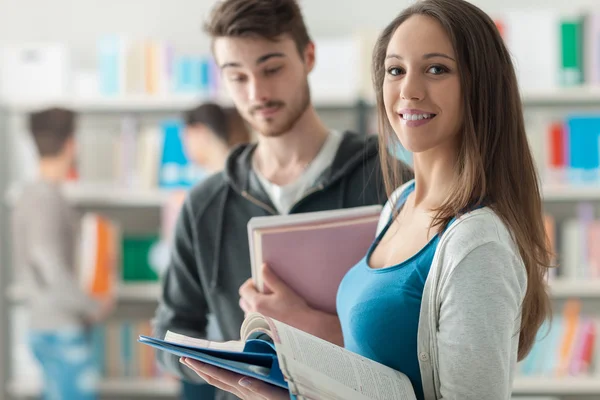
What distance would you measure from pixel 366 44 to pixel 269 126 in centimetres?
219

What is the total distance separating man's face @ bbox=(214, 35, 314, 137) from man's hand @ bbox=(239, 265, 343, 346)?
33 centimetres

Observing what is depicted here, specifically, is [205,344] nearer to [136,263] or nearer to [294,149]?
[294,149]

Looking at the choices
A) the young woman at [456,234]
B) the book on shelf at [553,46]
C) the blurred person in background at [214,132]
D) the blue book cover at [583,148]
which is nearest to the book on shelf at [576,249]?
the blue book cover at [583,148]

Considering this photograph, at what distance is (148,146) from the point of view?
3693 mm

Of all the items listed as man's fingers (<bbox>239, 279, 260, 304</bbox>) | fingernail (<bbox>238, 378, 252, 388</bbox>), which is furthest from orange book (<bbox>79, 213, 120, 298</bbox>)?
fingernail (<bbox>238, 378, 252, 388</bbox>)

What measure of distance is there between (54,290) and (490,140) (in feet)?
9.16

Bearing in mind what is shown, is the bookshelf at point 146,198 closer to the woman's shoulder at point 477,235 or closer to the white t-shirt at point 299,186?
the white t-shirt at point 299,186

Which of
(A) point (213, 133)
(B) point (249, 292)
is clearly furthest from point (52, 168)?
(B) point (249, 292)

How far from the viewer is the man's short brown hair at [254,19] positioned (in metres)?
1.47

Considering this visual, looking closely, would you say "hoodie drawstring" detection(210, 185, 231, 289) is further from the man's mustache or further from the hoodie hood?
the man's mustache

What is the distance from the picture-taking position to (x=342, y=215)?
132 cm

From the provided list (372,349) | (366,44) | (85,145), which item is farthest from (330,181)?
(85,145)

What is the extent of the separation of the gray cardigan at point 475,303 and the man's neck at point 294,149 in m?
0.59

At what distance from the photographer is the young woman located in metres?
0.94
